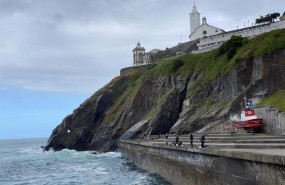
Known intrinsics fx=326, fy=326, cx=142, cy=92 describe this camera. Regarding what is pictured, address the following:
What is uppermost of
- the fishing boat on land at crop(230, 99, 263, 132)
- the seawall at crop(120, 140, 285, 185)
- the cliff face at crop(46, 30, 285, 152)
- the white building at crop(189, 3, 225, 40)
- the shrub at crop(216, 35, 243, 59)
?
the white building at crop(189, 3, 225, 40)

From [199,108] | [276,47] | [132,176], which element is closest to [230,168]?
[132,176]

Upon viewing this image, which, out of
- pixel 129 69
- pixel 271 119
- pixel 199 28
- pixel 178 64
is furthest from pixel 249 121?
pixel 129 69

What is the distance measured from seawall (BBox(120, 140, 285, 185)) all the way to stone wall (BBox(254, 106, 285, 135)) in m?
7.87

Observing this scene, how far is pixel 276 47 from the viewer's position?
35.8 m

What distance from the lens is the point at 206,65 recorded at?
163 ft

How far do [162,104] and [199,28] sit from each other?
26328mm

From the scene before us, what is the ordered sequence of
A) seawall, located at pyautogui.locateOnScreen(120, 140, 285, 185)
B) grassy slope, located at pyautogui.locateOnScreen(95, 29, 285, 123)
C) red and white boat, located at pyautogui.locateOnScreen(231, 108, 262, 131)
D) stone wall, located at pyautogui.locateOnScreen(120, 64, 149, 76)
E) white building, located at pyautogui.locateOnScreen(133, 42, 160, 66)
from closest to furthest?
seawall, located at pyautogui.locateOnScreen(120, 140, 285, 185)
red and white boat, located at pyautogui.locateOnScreen(231, 108, 262, 131)
grassy slope, located at pyautogui.locateOnScreen(95, 29, 285, 123)
stone wall, located at pyautogui.locateOnScreen(120, 64, 149, 76)
white building, located at pyautogui.locateOnScreen(133, 42, 160, 66)

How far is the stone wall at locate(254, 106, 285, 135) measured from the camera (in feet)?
79.2

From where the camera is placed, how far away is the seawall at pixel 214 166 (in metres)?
12.4

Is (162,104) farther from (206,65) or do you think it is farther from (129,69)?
(129,69)

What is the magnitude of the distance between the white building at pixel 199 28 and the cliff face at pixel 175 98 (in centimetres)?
1155

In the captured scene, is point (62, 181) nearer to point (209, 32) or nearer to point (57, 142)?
point (57, 142)

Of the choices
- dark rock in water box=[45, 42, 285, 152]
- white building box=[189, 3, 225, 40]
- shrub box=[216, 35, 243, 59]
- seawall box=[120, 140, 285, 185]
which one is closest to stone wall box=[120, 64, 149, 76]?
dark rock in water box=[45, 42, 285, 152]

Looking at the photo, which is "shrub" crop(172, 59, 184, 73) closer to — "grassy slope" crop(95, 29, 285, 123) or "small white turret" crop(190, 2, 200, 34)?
"grassy slope" crop(95, 29, 285, 123)
